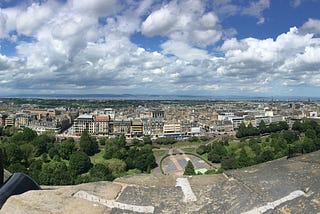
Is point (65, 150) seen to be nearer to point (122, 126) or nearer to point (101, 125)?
point (122, 126)

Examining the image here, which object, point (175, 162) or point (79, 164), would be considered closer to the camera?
point (79, 164)

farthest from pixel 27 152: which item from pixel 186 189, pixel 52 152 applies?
pixel 186 189

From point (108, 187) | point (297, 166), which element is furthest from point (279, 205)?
point (108, 187)

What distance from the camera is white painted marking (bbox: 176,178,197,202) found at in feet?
12.9

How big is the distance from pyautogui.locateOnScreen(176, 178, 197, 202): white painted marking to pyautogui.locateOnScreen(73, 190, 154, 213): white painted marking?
457 millimetres

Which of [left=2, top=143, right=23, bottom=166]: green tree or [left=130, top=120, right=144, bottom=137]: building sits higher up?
[left=2, top=143, right=23, bottom=166]: green tree

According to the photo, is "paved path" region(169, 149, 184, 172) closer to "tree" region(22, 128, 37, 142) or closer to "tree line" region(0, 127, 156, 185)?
"tree line" region(0, 127, 156, 185)

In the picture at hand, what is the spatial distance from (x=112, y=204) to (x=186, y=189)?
0.93 metres

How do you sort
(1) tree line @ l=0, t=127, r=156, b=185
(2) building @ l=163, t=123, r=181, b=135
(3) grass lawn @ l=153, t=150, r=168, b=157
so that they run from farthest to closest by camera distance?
(2) building @ l=163, t=123, r=181, b=135
(3) grass lawn @ l=153, t=150, r=168, b=157
(1) tree line @ l=0, t=127, r=156, b=185

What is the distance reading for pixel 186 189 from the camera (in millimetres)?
4141

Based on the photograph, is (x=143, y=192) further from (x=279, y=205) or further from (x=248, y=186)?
(x=279, y=205)

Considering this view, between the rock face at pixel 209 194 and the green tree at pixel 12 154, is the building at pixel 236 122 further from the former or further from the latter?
the rock face at pixel 209 194

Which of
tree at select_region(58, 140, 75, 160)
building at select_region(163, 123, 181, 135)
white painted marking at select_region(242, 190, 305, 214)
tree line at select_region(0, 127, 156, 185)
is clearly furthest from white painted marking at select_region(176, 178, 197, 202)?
building at select_region(163, 123, 181, 135)

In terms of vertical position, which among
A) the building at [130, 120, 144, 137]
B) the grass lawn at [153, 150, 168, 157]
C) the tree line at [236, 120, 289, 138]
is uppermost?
the tree line at [236, 120, 289, 138]
